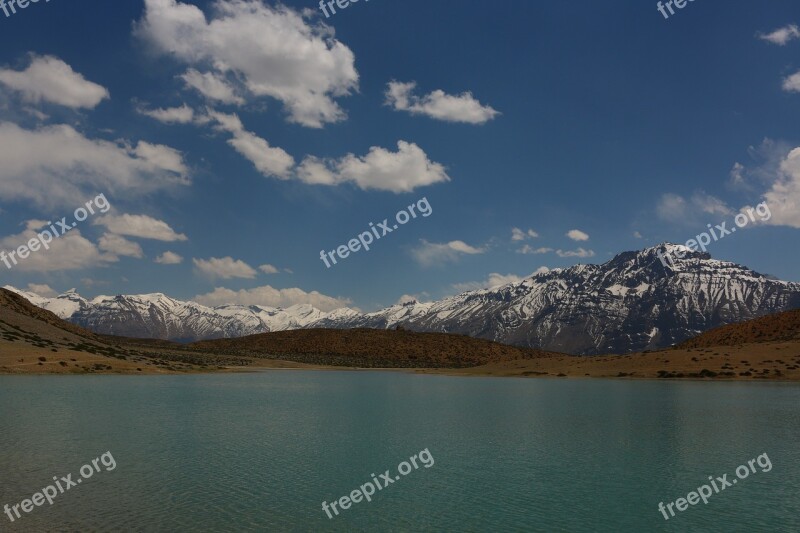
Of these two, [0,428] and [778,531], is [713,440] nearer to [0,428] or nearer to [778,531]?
[778,531]

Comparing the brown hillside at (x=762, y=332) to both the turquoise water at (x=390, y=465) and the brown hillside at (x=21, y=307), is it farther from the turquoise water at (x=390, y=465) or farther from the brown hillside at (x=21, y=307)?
the brown hillside at (x=21, y=307)

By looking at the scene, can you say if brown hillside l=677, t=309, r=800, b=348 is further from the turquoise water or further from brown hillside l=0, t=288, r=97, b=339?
brown hillside l=0, t=288, r=97, b=339

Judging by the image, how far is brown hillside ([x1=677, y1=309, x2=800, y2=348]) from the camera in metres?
169

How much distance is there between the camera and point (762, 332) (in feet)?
590

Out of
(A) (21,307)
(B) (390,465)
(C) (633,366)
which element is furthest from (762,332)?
(A) (21,307)

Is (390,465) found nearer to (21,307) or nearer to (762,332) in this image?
(762,332)

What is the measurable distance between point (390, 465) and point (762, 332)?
7361 inches

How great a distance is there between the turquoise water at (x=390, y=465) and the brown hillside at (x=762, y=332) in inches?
4743

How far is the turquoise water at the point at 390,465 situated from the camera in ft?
84.3

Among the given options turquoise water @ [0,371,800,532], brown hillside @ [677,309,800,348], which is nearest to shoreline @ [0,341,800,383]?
brown hillside @ [677,309,800,348]

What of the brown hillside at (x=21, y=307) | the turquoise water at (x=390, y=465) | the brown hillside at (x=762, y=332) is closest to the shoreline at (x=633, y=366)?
the brown hillside at (x=762, y=332)

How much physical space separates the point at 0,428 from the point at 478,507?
39.5 metres

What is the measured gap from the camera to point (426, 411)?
219 ft

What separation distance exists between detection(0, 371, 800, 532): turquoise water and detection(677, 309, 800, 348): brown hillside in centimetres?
12048
